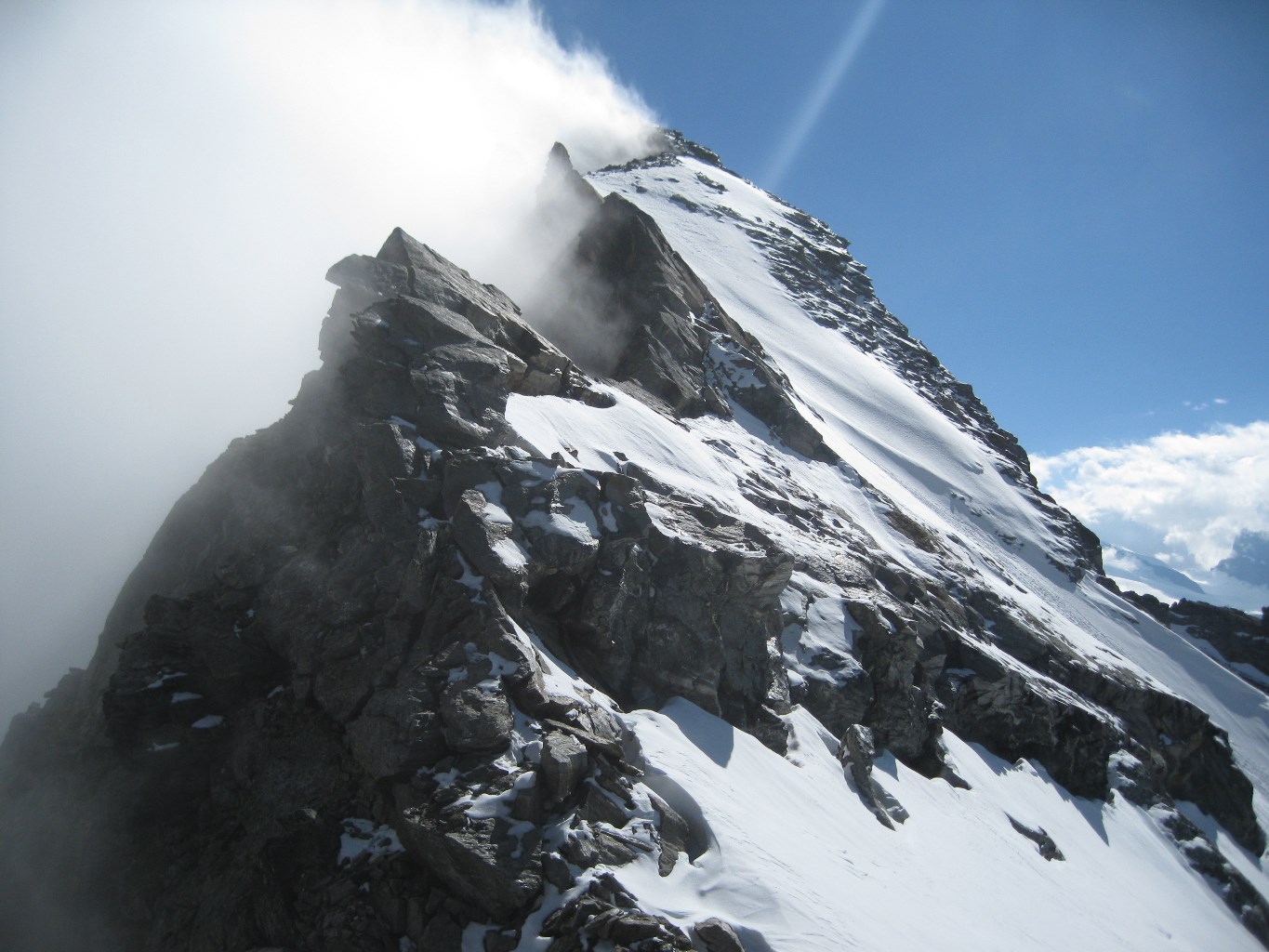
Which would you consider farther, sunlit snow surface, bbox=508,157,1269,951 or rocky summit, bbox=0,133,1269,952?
sunlit snow surface, bbox=508,157,1269,951

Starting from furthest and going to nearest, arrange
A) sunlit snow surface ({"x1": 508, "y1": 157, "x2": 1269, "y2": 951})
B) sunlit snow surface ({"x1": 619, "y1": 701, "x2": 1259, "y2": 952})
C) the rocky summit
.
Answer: sunlit snow surface ({"x1": 508, "y1": 157, "x2": 1269, "y2": 951})
sunlit snow surface ({"x1": 619, "y1": 701, "x2": 1259, "y2": 952})
the rocky summit

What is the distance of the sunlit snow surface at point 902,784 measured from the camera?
12258mm

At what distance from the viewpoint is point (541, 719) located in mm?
12156

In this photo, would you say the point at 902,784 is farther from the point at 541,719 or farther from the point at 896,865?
the point at 541,719

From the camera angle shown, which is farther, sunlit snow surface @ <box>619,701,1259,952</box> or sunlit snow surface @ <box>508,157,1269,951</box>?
sunlit snow surface @ <box>508,157,1269,951</box>

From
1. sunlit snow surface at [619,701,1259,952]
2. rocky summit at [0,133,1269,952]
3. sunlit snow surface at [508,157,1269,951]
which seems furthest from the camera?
sunlit snow surface at [508,157,1269,951]

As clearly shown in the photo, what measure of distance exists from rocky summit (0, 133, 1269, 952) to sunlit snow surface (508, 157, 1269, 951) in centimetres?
13

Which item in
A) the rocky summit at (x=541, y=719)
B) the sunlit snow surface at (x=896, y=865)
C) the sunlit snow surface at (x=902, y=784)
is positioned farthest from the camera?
the sunlit snow surface at (x=902, y=784)

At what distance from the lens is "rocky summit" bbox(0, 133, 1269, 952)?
1084 cm

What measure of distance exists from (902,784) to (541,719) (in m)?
13.9

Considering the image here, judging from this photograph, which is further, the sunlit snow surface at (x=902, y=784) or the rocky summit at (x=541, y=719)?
the sunlit snow surface at (x=902, y=784)

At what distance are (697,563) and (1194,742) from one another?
3951cm

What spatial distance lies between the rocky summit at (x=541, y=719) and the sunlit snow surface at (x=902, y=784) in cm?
13

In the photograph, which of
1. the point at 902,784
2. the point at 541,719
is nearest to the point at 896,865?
the point at 902,784
